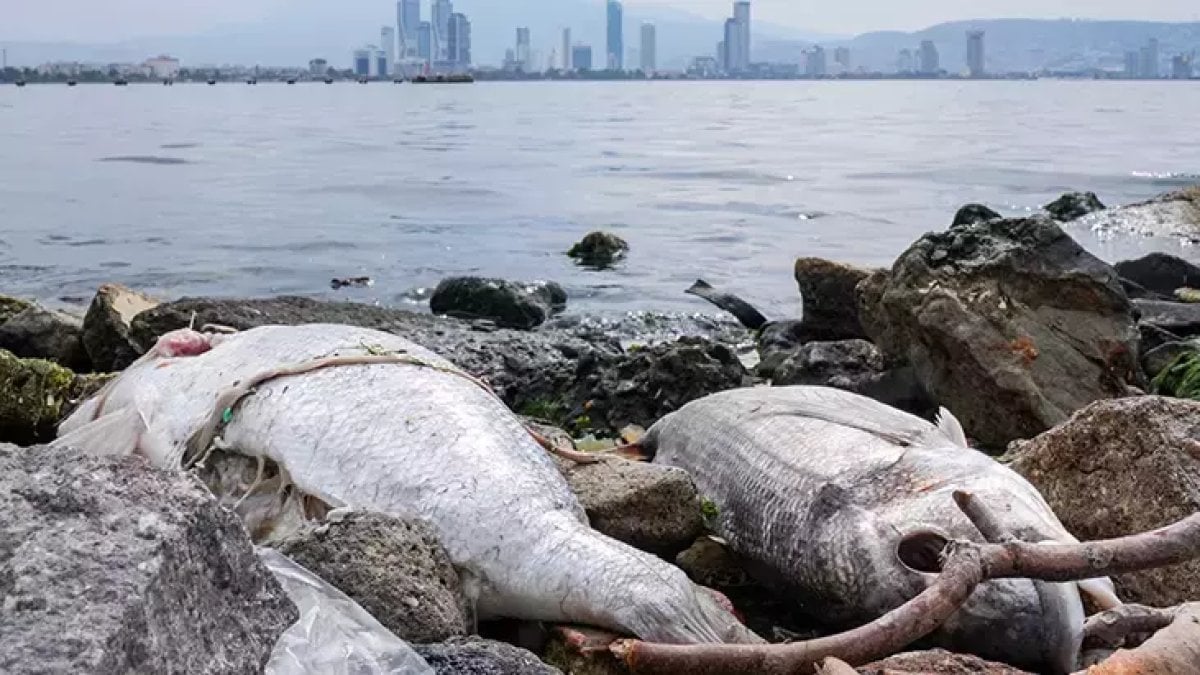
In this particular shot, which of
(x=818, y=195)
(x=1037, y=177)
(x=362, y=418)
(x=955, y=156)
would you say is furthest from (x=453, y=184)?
(x=362, y=418)

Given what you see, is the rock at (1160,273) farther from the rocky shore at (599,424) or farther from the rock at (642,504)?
the rock at (642,504)

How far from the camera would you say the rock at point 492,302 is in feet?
47.8

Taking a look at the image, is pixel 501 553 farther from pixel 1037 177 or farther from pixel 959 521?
pixel 1037 177

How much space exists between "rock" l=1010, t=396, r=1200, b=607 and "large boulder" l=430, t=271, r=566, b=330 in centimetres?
938

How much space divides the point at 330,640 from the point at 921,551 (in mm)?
1996

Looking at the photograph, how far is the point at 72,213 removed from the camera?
26.0 m

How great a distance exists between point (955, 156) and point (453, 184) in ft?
56.7

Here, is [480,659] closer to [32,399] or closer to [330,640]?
[330,640]

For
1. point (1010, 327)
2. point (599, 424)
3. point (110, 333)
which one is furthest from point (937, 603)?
point (110, 333)

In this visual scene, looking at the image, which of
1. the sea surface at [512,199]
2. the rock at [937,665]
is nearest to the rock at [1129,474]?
the rock at [937,665]

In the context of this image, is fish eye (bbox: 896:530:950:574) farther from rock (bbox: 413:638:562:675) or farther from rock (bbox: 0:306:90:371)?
rock (bbox: 0:306:90:371)

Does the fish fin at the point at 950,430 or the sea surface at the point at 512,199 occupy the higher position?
the fish fin at the point at 950,430

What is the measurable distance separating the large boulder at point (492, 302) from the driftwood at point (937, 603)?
1071cm

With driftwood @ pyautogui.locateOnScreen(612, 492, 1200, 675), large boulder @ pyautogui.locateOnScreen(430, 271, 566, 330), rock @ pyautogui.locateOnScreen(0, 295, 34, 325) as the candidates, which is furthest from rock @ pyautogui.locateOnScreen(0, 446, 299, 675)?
large boulder @ pyautogui.locateOnScreen(430, 271, 566, 330)
